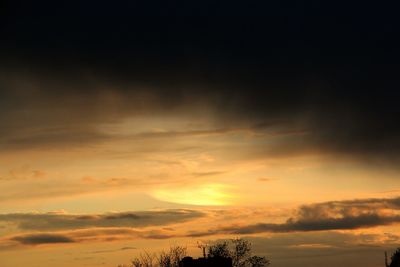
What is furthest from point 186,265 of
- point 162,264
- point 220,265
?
point 162,264

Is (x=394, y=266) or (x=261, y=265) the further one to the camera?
(x=261, y=265)

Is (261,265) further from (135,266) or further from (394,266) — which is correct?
(394,266)

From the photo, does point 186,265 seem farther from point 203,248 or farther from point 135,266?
point 135,266

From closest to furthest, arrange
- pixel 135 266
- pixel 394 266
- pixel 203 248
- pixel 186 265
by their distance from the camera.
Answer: pixel 394 266, pixel 186 265, pixel 203 248, pixel 135 266

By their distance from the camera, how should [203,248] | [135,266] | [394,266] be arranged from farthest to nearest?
[135,266]
[203,248]
[394,266]

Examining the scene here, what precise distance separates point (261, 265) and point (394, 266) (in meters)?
54.5

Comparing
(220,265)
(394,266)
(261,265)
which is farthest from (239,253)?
(394,266)

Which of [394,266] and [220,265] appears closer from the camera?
[394,266]

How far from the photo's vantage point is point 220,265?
140125 millimetres

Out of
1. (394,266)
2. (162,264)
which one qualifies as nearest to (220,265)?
(162,264)

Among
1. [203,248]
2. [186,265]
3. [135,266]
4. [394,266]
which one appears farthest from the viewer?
[135,266]

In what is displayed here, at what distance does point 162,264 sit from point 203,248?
13339 millimetres

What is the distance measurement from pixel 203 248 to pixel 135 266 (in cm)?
2051

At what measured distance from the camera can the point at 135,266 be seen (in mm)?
159375
